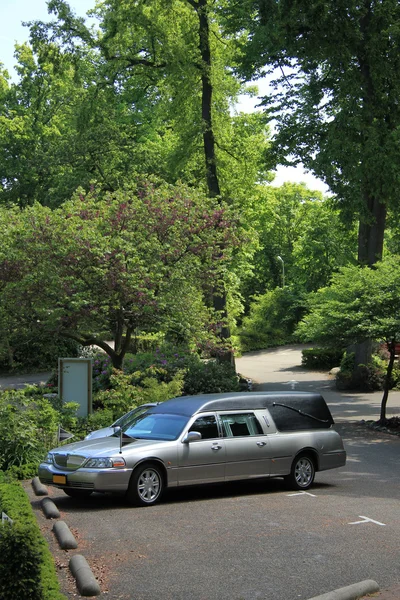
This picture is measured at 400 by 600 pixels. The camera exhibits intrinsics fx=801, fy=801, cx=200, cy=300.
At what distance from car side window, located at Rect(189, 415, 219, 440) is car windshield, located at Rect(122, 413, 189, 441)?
19cm

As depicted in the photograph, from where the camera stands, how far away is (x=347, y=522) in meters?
10.8

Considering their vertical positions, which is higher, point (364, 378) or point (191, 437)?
point (191, 437)

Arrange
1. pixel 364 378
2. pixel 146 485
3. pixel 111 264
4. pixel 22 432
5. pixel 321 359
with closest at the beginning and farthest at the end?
1. pixel 146 485
2. pixel 22 432
3. pixel 111 264
4. pixel 364 378
5. pixel 321 359

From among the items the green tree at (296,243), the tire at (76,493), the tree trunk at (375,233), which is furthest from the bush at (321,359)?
the tire at (76,493)

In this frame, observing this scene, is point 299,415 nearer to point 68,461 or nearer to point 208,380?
point 68,461

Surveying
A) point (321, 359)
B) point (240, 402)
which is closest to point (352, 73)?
point (240, 402)

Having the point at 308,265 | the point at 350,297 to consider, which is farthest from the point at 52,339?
the point at 308,265

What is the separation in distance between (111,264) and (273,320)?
1521 inches

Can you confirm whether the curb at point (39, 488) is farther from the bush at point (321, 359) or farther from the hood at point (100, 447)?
the bush at point (321, 359)

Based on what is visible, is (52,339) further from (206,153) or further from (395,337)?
(206,153)

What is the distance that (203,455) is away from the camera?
42.3 ft

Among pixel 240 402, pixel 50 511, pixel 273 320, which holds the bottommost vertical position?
pixel 50 511

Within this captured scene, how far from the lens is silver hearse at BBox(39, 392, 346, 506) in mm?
12133

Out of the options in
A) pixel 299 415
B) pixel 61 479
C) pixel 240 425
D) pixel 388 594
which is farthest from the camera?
pixel 299 415
